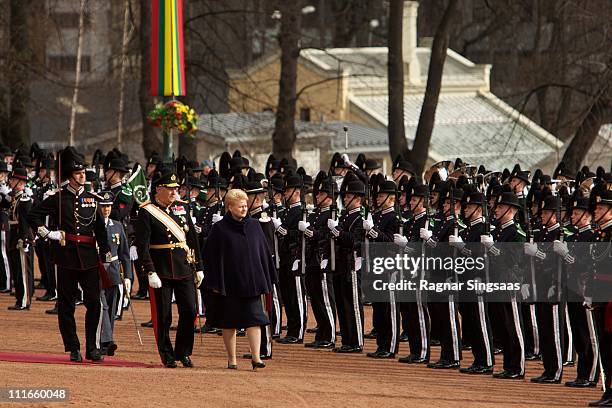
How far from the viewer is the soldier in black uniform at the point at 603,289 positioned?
13828mm

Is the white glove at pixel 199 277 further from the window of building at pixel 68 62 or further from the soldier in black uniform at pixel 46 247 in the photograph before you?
the window of building at pixel 68 62

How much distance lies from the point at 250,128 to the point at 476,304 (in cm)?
2620

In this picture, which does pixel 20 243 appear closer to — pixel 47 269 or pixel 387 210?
pixel 47 269

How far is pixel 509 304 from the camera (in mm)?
15656

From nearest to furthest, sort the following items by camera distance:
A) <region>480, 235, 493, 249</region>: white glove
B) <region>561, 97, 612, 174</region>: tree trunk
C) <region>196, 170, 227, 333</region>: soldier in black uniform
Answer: <region>480, 235, 493, 249</region>: white glove < <region>196, 170, 227, 333</region>: soldier in black uniform < <region>561, 97, 612, 174</region>: tree trunk

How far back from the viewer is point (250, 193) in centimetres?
1653

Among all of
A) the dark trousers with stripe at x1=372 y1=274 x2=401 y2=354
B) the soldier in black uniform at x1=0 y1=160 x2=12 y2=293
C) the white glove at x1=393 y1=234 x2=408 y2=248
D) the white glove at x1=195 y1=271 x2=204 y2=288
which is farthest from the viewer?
the soldier in black uniform at x1=0 y1=160 x2=12 y2=293

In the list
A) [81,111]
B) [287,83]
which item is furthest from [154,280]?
[81,111]

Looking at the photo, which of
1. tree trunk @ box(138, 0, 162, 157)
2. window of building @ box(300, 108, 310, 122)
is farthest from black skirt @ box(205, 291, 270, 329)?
window of building @ box(300, 108, 310, 122)

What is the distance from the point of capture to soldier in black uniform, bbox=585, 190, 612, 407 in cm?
1383

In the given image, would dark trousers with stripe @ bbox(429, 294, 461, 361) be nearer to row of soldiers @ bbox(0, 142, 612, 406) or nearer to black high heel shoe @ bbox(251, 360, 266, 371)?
row of soldiers @ bbox(0, 142, 612, 406)

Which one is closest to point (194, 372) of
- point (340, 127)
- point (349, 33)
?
point (340, 127)

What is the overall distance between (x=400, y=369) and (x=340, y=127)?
1200 inches

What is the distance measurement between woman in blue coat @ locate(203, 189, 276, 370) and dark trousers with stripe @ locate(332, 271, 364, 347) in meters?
2.82
